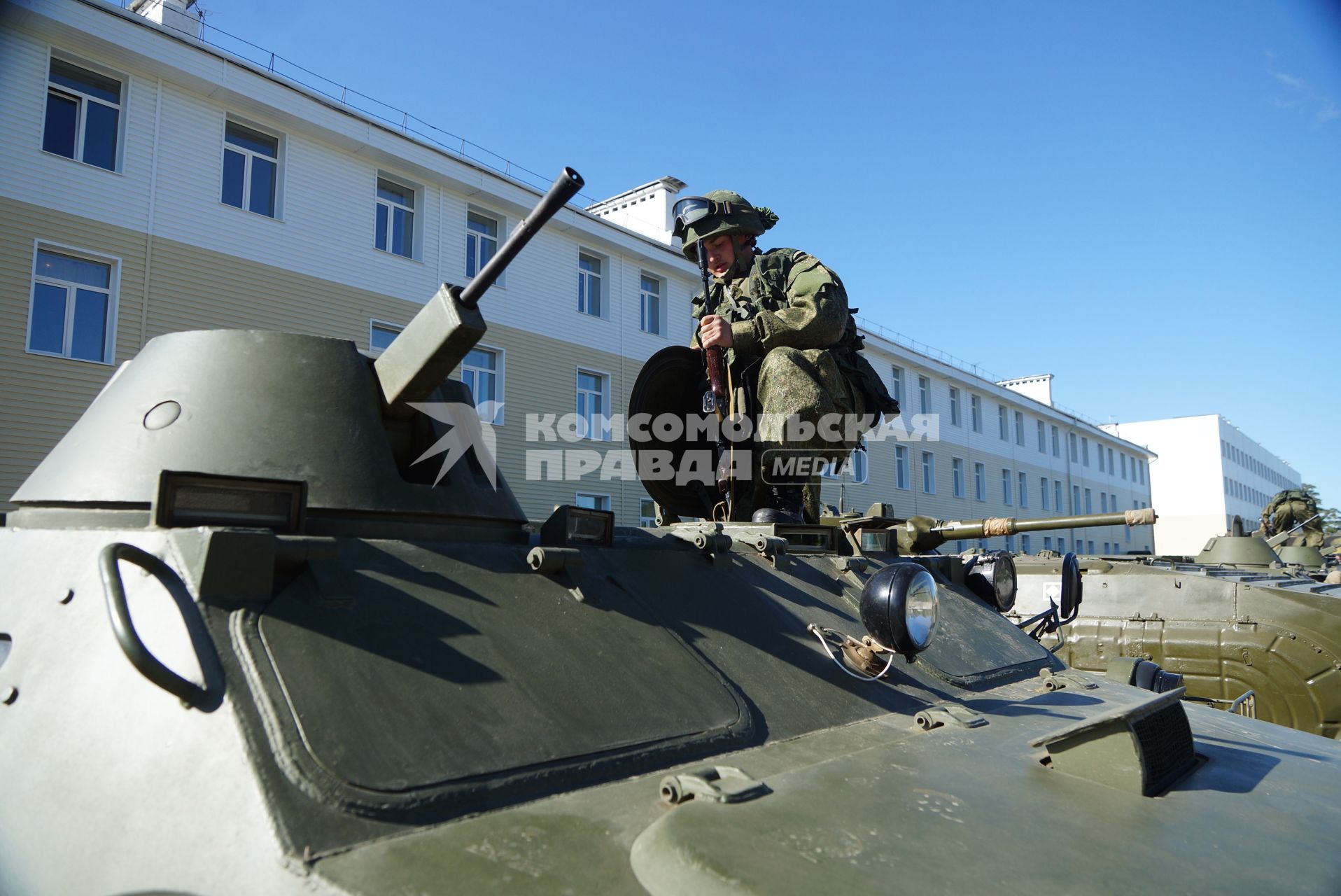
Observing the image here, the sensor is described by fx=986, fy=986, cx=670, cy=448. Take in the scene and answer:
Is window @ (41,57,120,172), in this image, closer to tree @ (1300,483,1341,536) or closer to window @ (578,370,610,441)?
window @ (578,370,610,441)

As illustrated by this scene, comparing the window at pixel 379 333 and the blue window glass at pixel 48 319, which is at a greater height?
the window at pixel 379 333

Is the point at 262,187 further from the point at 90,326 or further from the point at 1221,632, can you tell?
the point at 1221,632

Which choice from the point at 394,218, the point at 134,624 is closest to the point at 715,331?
the point at 134,624

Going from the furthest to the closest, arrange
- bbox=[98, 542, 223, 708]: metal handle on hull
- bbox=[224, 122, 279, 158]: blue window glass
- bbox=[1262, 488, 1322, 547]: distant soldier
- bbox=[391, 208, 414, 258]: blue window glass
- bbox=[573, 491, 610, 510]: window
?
bbox=[1262, 488, 1322, 547]: distant soldier → bbox=[573, 491, 610, 510]: window → bbox=[391, 208, 414, 258]: blue window glass → bbox=[224, 122, 279, 158]: blue window glass → bbox=[98, 542, 223, 708]: metal handle on hull

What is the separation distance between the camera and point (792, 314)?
5.21 metres

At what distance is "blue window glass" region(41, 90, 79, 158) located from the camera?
43.8ft

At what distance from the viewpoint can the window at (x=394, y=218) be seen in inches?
673

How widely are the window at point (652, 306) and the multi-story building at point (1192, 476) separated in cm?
4089

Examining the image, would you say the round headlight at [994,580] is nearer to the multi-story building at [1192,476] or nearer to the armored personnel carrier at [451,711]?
the armored personnel carrier at [451,711]

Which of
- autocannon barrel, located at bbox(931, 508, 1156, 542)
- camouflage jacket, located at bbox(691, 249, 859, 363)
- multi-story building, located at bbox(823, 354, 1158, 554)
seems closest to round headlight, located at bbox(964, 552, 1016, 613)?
autocannon barrel, located at bbox(931, 508, 1156, 542)

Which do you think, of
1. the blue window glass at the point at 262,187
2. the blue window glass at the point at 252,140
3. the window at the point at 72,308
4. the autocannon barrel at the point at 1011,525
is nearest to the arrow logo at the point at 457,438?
the autocannon barrel at the point at 1011,525

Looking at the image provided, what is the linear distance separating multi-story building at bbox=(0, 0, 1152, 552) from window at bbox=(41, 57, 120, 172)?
1.0 inches

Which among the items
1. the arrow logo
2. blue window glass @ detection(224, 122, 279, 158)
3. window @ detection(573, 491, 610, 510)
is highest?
blue window glass @ detection(224, 122, 279, 158)

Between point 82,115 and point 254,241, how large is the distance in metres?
2.69
